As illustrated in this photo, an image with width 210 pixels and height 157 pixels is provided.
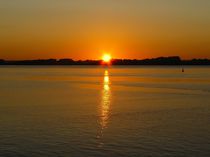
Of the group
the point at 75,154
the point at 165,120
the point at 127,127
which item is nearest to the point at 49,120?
the point at 127,127

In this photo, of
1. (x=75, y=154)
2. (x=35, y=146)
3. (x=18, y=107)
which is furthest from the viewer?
(x=18, y=107)

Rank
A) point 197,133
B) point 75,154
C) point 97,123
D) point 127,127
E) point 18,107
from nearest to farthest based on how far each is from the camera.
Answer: point 75,154 < point 197,133 < point 127,127 < point 97,123 < point 18,107

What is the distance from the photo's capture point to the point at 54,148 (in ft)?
52.6

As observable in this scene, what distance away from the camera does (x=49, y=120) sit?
2317 centimetres

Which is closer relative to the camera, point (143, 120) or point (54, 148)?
point (54, 148)

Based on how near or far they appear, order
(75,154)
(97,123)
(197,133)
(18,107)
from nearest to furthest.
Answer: (75,154), (197,133), (97,123), (18,107)

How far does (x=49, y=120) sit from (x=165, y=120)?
6799 millimetres

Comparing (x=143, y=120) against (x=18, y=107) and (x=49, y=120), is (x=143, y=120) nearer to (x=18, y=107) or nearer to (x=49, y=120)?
(x=49, y=120)

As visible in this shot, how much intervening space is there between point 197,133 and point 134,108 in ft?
34.8

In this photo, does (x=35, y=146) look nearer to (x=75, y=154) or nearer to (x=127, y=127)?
(x=75, y=154)

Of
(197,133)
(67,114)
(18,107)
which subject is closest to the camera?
(197,133)

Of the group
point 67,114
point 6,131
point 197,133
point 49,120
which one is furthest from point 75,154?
point 67,114

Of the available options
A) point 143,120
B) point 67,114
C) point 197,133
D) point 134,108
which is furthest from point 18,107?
point 197,133

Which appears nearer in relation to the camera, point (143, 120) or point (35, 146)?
point (35, 146)
